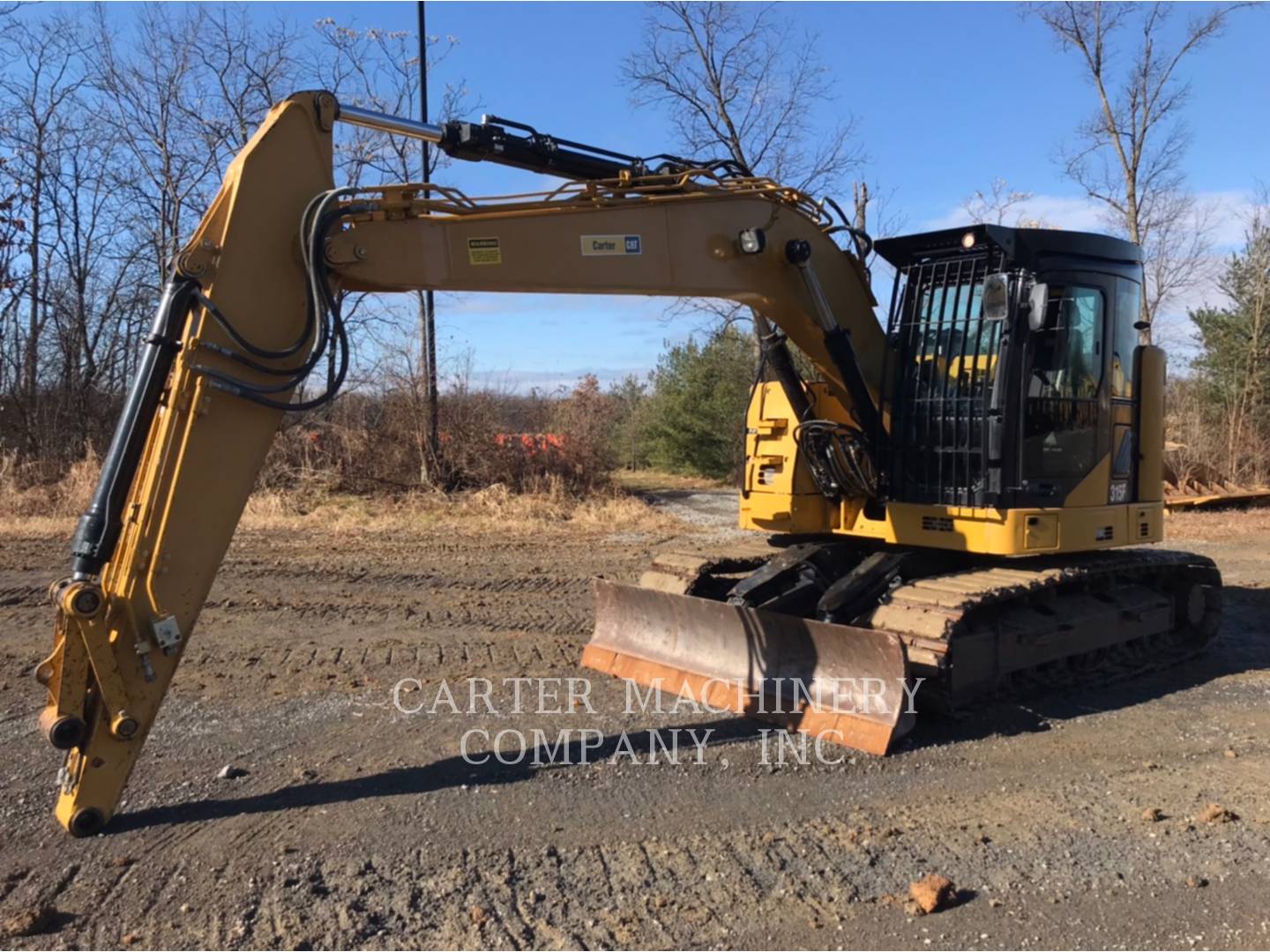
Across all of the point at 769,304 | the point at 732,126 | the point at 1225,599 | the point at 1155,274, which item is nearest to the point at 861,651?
the point at 769,304

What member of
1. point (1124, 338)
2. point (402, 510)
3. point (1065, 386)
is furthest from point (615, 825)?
point (402, 510)

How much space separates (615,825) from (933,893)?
1350 millimetres

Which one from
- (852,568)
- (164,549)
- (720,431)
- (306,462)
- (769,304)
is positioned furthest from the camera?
(720,431)

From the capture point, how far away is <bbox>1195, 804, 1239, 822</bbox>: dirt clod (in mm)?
4297

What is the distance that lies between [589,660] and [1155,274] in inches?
908

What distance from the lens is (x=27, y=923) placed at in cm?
330

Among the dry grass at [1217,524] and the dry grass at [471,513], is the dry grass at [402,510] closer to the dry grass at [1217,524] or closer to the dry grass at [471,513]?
the dry grass at [471,513]

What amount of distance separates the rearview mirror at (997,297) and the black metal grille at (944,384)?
7 cm

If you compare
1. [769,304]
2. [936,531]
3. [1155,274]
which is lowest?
[936,531]

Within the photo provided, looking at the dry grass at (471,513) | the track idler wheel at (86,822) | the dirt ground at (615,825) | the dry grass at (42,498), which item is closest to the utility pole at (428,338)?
the dry grass at (471,513)

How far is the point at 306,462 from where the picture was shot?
651 inches

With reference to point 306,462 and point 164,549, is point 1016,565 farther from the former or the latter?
point 306,462

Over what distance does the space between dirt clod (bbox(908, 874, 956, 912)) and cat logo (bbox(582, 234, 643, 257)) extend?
10.9 feet

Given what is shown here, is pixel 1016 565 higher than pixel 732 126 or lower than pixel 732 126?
lower
